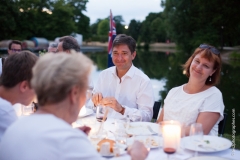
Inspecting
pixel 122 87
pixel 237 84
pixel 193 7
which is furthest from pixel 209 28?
pixel 122 87

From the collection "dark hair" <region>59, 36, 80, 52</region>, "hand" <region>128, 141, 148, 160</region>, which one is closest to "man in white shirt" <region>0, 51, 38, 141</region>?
"hand" <region>128, 141, 148, 160</region>

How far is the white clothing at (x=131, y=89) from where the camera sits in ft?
11.6

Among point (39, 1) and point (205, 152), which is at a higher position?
point (39, 1)

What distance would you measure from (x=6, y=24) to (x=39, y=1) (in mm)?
12720

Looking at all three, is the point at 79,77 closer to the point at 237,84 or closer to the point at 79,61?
the point at 79,61

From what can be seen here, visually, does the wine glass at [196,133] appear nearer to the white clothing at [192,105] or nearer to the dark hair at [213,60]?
the white clothing at [192,105]

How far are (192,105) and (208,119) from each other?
0.26 m

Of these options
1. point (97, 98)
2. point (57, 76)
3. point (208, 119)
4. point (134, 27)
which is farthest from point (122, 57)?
point (134, 27)

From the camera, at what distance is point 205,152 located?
2004 mm

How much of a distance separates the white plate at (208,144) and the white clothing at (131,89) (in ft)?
4.18

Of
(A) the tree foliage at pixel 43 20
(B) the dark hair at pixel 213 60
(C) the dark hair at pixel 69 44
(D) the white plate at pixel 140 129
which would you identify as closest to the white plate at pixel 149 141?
(D) the white plate at pixel 140 129

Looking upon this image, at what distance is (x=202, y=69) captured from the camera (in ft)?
9.37

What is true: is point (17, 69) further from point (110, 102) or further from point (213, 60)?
point (213, 60)

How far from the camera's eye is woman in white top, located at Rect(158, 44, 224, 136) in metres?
2.67
